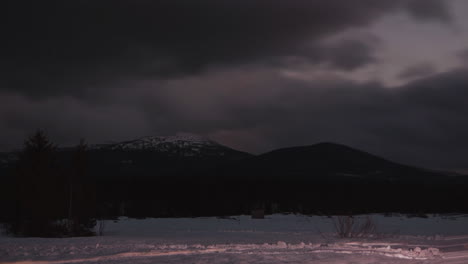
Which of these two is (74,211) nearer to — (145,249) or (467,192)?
(145,249)

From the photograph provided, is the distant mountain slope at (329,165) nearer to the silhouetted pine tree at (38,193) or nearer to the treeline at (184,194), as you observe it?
the treeline at (184,194)

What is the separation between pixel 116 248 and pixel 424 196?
61.0 metres

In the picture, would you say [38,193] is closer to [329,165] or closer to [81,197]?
[81,197]

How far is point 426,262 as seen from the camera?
44.9 feet


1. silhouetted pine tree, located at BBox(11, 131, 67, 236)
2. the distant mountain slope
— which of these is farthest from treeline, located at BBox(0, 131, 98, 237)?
the distant mountain slope

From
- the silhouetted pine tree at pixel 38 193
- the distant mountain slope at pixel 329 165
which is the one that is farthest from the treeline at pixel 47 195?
the distant mountain slope at pixel 329 165

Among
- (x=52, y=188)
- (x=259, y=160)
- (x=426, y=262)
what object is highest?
(x=259, y=160)

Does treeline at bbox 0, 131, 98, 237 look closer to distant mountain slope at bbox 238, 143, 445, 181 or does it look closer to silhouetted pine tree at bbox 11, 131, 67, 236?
silhouetted pine tree at bbox 11, 131, 67, 236

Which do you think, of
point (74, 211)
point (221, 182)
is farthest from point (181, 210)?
point (74, 211)

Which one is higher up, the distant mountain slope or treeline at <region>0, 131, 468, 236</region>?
the distant mountain slope

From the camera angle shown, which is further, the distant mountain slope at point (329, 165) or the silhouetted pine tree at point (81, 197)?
the distant mountain slope at point (329, 165)

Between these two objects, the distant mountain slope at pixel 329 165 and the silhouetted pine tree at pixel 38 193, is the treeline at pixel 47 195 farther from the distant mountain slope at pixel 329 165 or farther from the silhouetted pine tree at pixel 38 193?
the distant mountain slope at pixel 329 165

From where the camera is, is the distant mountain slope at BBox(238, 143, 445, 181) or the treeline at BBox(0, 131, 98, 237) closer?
the treeline at BBox(0, 131, 98, 237)

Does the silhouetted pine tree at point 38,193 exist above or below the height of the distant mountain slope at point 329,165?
below
